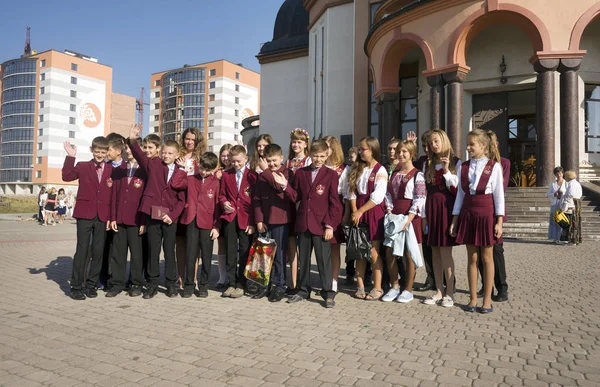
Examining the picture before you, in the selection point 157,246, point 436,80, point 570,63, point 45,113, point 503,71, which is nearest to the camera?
point 157,246

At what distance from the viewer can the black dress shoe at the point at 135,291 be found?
5.92 meters

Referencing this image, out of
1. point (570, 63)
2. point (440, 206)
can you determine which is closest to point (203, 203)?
point (440, 206)

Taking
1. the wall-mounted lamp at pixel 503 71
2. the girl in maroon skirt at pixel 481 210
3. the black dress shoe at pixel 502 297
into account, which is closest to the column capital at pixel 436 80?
the wall-mounted lamp at pixel 503 71

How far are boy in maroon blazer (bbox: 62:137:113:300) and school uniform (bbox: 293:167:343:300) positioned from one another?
252cm

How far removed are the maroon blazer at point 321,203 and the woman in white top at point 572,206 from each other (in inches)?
353

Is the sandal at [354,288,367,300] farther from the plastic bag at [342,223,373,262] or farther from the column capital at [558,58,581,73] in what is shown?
the column capital at [558,58,581,73]

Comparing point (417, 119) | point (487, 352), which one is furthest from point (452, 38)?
point (487, 352)

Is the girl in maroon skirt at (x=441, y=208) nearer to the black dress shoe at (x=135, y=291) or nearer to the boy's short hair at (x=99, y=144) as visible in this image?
the black dress shoe at (x=135, y=291)

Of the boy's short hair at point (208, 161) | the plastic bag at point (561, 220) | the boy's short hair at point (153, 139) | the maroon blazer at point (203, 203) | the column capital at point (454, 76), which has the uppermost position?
the column capital at point (454, 76)

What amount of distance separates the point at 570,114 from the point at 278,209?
520 inches

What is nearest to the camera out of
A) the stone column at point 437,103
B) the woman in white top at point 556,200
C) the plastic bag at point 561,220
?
the plastic bag at point 561,220

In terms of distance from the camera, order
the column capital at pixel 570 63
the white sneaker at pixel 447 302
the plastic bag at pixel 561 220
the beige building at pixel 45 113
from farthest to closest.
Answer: the beige building at pixel 45 113, the column capital at pixel 570 63, the plastic bag at pixel 561 220, the white sneaker at pixel 447 302

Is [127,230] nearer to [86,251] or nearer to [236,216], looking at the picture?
[86,251]

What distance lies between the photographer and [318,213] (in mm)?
5605
